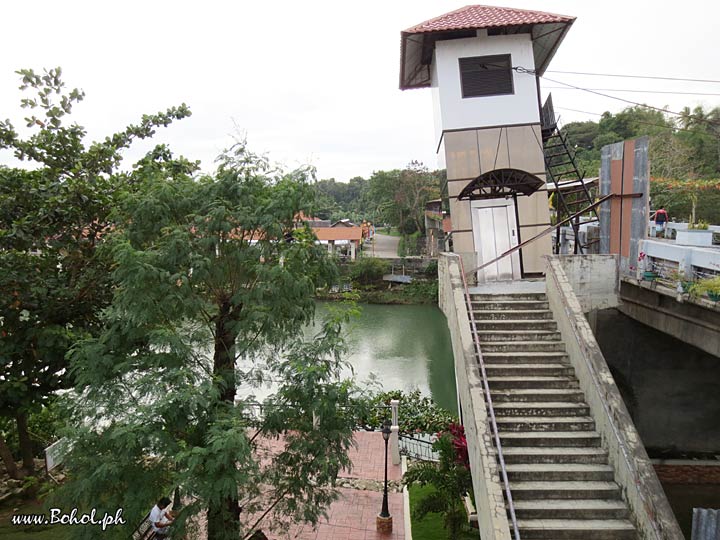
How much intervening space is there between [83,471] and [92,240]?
140 inches

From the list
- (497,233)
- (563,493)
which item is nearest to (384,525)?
(563,493)

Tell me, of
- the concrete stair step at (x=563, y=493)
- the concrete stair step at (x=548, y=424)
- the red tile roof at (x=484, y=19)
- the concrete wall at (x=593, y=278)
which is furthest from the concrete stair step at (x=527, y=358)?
the red tile roof at (x=484, y=19)

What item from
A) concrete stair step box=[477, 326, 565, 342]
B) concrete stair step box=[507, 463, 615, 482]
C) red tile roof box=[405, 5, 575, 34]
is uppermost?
red tile roof box=[405, 5, 575, 34]

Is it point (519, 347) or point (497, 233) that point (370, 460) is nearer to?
point (519, 347)

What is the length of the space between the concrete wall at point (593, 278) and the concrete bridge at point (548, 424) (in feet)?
0.12

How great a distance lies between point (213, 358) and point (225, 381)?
709 mm

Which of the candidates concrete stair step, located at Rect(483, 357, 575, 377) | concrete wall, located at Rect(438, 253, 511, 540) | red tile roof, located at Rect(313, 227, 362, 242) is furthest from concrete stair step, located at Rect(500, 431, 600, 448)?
red tile roof, located at Rect(313, 227, 362, 242)

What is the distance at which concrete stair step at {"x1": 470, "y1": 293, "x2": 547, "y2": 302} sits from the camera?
8.36 metres

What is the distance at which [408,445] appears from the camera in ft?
38.8

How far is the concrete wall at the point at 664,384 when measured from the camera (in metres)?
10.9

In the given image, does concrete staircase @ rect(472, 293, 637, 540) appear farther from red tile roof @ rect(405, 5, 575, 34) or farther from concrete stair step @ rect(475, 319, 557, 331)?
red tile roof @ rect(405, 5, 575, 34)

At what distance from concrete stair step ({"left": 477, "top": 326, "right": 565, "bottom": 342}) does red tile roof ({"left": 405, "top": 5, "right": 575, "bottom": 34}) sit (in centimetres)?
659

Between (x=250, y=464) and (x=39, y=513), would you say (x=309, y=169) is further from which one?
(x=39, y=513)

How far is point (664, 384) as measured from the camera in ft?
36.5
